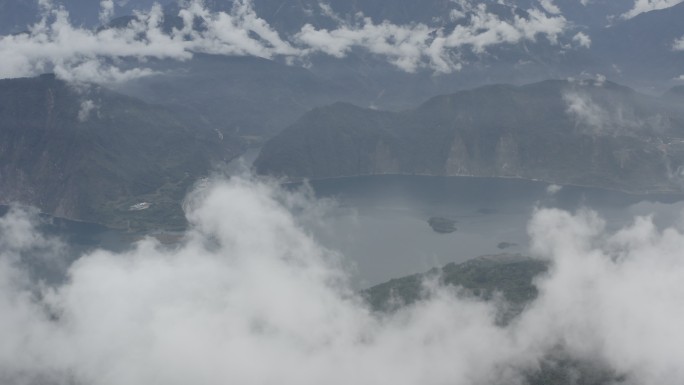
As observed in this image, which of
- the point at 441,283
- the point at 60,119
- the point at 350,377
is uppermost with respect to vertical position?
the point at 60,119

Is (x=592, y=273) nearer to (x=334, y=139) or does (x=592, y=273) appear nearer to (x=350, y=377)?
(x=350, y=377)

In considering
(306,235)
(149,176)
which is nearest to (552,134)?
(306,235)

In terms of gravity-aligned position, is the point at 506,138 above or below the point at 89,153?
above

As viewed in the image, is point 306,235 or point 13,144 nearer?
point 306,235

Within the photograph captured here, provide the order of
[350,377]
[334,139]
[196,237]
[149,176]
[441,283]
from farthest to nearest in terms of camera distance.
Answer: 1. [334,139]
2. [149,176]
3. [196,237]
4. [441,283]
5. [350,377]

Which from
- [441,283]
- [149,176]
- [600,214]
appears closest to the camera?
[441,283]

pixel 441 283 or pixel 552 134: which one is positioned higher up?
pixel 552 134
